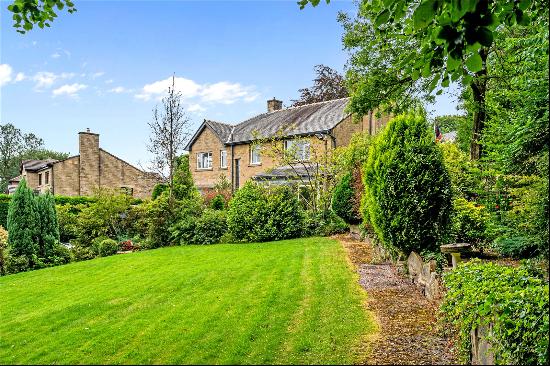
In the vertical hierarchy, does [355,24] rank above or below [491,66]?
above

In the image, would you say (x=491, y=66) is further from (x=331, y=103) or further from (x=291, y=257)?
(x=331, y=103)

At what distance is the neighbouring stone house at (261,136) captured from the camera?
98.9 ft

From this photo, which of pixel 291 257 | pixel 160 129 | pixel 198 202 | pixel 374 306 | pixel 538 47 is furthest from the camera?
pixel 160 129

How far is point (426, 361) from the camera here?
3988mm

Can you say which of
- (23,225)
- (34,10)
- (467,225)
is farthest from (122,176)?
(34,10)

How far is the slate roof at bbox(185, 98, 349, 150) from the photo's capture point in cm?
3100

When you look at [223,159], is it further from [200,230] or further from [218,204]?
[200,230]

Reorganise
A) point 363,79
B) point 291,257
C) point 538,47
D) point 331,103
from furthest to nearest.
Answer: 1. point 331,103
2. point 363,79
3. point 291,257
4. point 538,47

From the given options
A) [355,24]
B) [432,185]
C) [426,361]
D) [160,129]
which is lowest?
[426,361]

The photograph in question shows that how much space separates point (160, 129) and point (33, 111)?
1853 cm

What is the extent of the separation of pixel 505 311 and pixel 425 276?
424cm

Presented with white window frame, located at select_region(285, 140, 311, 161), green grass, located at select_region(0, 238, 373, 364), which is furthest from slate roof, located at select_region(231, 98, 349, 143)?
green grass, located at select_region(0, 238, 373, 364)

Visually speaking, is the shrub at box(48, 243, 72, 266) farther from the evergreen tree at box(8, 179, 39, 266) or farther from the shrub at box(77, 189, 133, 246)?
the shrub at box(77, 189, 133, 246)

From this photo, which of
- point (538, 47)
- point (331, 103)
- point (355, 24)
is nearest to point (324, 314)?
point (538, 47)
